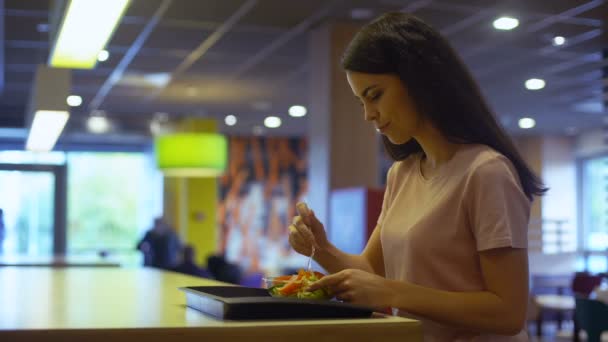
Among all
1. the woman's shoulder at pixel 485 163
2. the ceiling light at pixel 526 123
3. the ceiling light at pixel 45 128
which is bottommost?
the woman's shoulder at pixel 485 163

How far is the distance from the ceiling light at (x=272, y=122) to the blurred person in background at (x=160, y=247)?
2.40 m

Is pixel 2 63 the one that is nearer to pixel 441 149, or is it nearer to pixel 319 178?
pixel 319 178

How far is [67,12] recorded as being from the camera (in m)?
3.01

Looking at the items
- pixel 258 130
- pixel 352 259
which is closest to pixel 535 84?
pixel 258 130

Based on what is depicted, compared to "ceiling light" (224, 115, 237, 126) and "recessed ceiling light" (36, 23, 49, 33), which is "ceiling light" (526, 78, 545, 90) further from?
"recessed ceiling light" (36, 23, 49, 33)

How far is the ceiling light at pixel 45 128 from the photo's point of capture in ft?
18.0

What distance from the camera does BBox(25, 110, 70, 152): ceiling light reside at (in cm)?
547

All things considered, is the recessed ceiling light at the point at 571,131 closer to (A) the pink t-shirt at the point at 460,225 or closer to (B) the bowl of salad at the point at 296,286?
(A) the pink t-shirt at the point at 460,225

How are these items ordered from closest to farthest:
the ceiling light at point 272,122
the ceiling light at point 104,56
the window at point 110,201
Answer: the ceiling light at point 104,56
the ceiling light at point 272,122
the window at point 110,201

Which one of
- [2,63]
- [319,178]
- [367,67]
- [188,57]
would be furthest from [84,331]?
[2,63]

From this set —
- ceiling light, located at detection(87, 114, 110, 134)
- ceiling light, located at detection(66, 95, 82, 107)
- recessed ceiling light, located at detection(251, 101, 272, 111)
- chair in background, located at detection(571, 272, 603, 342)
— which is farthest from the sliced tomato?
ceiling light, located at detection(87, 114, 110, 134)

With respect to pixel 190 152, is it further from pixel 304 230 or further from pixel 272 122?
pixel 304 230

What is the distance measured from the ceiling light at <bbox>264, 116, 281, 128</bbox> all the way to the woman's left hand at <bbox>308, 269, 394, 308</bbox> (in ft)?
35.6

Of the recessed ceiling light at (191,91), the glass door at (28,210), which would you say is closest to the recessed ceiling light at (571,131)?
the recessed ceiling light at (191,91)
